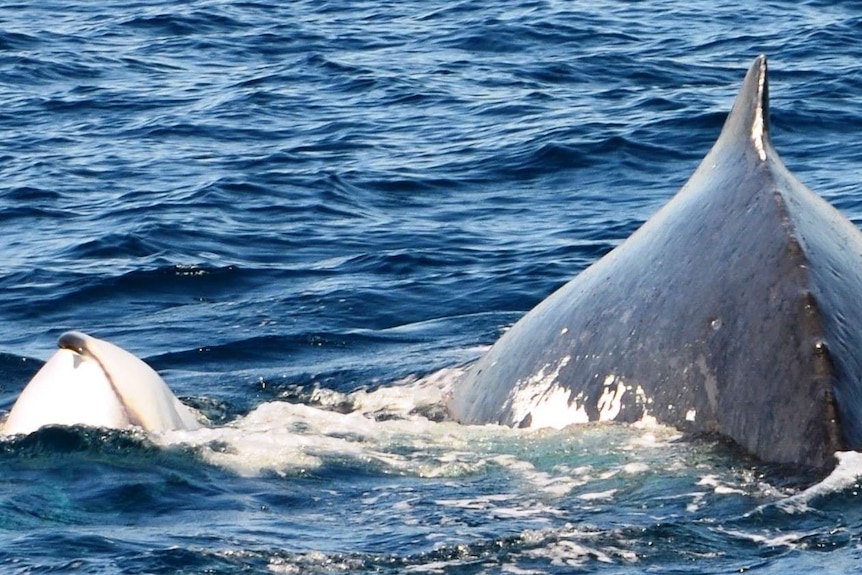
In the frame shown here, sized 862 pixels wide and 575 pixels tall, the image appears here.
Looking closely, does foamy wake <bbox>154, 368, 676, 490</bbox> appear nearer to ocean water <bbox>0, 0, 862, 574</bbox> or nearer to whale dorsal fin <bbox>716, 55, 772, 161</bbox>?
ocean water <bbox>0, 0, 862, 574</bbox>

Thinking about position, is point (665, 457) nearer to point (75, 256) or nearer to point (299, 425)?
point (299, 425)

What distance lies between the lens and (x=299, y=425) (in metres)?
7.48

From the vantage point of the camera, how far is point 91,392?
6.42 metres

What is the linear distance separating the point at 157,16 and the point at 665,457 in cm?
2304

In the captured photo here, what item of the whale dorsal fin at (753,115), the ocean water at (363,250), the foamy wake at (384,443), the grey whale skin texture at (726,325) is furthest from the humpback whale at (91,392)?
the whale dorsal fin at (753,115)

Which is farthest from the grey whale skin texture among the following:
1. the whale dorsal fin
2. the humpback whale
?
the humpback whale

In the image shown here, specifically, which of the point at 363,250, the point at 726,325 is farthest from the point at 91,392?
the point at 363,250

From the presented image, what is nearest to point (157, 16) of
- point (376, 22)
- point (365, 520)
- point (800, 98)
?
point (376, 22)

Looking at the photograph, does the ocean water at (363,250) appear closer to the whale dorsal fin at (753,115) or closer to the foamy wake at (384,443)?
the foamy wake at (384,443)

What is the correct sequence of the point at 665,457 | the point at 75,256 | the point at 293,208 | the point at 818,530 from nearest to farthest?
the point at 818,530
the point at 665,457
the point at 75,256
the point at 293,208

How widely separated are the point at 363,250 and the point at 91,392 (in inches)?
276

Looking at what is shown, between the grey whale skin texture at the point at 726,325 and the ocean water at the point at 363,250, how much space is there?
0.47 ft

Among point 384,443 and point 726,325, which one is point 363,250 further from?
point 726,325

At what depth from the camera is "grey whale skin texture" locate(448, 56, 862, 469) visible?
5.29 metres
